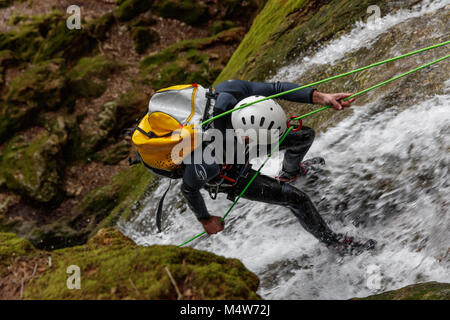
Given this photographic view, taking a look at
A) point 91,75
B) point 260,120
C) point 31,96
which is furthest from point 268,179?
point 91,75

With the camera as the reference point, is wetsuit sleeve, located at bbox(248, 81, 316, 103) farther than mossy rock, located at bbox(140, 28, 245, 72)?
No

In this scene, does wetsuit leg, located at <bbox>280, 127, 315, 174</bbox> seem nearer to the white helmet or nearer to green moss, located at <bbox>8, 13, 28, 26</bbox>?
the white helmet

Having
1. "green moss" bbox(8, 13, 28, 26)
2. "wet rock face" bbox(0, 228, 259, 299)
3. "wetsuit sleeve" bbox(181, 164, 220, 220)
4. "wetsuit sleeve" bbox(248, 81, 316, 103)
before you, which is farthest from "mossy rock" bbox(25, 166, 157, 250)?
"green moss" bbox(8, 13, 28, 26)

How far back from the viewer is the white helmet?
137 inches

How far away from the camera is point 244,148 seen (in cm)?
391

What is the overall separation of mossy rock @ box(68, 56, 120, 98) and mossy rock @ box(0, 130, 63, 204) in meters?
2.10

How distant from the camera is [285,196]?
4.12 m

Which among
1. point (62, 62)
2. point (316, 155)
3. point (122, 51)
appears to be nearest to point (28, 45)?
point (62, 62)

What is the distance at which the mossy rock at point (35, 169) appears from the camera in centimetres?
1036

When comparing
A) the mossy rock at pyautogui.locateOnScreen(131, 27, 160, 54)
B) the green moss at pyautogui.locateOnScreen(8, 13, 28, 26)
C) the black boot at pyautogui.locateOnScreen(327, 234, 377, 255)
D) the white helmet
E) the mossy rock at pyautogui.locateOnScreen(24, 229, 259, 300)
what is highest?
the green moss at pyautogui.locateOnScreen(8, 13, 28, 26)

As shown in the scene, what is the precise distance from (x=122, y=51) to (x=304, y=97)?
11.5 meters

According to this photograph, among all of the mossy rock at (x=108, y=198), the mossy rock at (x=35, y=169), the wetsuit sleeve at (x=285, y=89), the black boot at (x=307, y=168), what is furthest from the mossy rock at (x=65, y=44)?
the wetsuit sleeve at (x=285, y=89)
